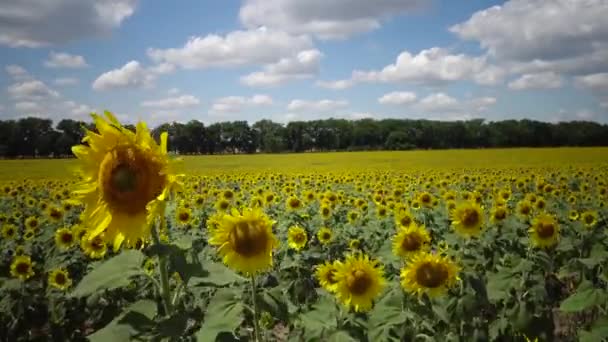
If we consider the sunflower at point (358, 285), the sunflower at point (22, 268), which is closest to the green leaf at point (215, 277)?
the sunflower at point (358, 285)

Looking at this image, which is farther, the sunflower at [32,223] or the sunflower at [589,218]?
the sunflower at [32,223]

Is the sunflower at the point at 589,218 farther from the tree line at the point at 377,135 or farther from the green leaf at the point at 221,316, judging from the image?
the tree line at the point at 377,135

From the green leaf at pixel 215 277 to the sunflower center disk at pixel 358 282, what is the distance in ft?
5.07

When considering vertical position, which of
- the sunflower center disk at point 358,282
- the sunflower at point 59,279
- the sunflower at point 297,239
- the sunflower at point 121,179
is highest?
the sunflower at point 121,179

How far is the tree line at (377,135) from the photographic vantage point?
78.9 m

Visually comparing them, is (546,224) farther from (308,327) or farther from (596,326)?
(308,327)

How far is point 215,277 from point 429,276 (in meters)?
2.26

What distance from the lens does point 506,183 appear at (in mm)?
14602

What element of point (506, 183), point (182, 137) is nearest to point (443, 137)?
point (182, 137)

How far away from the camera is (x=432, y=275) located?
Result: 141 inches

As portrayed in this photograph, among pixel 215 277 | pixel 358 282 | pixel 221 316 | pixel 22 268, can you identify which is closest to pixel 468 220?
pixel 358 282

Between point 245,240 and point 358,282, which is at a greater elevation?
point 245,240

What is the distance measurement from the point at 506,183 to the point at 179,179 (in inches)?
568

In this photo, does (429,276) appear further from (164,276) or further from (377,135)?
(377,135)
